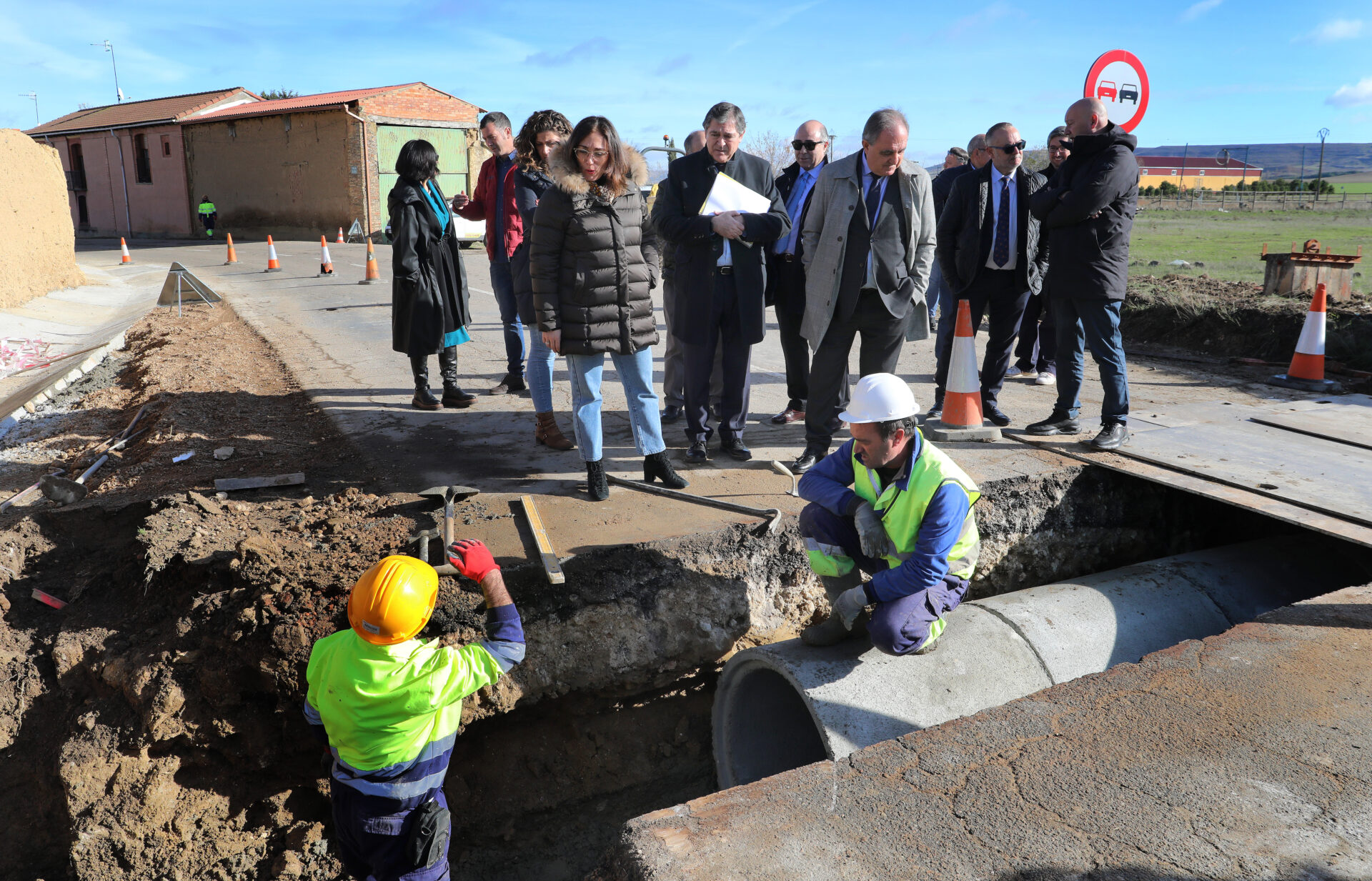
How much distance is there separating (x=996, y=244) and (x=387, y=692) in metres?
4.79

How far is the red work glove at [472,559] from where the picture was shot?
284 cm

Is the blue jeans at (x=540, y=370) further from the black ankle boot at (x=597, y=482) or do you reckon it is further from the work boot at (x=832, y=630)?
the work boot at (x=832, y=630)

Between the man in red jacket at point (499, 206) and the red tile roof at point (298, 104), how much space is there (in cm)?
2382

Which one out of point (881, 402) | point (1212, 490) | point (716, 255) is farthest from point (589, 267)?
point (1212, 490)

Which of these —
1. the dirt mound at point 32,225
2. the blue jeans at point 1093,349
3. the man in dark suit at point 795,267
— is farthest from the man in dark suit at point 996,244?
the dirt mound at point 32,225

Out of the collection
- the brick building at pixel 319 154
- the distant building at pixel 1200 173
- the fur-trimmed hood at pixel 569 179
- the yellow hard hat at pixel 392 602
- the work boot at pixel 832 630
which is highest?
the distant building at pixel 1200 173

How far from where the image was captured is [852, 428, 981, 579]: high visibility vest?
3258mm

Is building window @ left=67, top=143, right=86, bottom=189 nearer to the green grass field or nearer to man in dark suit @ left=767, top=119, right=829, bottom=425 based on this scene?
the green grass field

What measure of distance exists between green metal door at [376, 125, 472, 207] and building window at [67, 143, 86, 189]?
18.2m

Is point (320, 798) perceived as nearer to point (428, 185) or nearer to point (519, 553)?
point (519, 553)

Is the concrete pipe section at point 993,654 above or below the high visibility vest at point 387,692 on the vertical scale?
below

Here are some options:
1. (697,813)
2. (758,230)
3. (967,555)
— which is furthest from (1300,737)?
(758,230)

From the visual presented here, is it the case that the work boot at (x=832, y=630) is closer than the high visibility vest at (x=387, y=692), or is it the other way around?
the high visibility vest at (x=387, y=692)

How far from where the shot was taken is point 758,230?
192 inches
